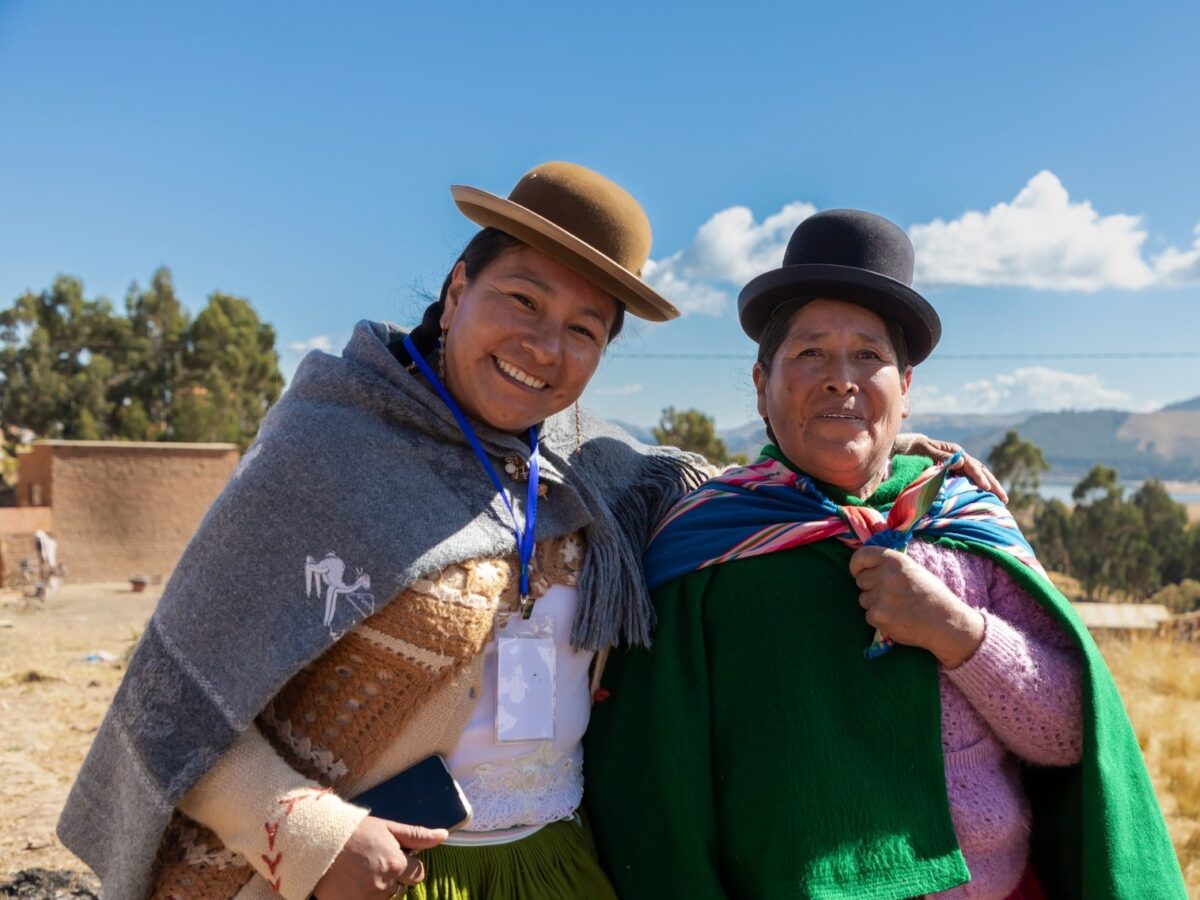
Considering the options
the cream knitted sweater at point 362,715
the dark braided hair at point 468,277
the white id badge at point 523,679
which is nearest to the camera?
the cream knitted sweater at point 362,715

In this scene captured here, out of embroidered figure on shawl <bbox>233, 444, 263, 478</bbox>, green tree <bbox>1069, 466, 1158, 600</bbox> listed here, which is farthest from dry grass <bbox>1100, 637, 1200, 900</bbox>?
green tree <bbox>1069, 466, 1158, 600</bbox>

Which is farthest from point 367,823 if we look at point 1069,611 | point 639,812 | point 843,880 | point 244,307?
point 244,307

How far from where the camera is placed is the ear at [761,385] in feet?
7.97

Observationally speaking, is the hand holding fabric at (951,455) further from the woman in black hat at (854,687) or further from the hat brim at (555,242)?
the hat brim at (555,242)

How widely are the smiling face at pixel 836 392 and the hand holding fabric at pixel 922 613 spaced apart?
28cm

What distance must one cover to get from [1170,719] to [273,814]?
7.68m

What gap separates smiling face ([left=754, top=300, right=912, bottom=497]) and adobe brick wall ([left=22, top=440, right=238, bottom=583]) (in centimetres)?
2090

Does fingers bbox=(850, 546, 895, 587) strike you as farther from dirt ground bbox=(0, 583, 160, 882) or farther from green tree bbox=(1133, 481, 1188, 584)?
green tree bbox=(1133, 481, 1188, 584)

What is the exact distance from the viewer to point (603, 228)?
2010mm

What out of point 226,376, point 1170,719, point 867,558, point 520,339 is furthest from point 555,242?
point 226,376

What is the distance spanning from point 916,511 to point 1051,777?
0.73 meters

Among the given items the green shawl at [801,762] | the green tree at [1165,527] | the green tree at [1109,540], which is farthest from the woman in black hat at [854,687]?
A: the green tree at [1165,527]

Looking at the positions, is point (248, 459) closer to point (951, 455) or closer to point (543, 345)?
point (543, 345)

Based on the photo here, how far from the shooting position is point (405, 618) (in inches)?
73.3
